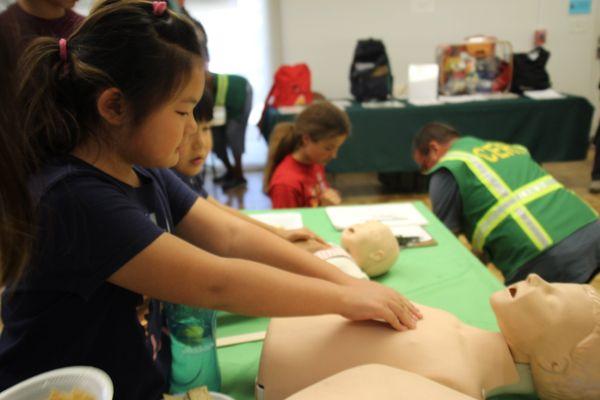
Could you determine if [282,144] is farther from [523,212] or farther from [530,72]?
[530,72]

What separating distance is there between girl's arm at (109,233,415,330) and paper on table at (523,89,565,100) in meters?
3.35

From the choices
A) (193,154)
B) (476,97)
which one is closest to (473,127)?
(476,97)

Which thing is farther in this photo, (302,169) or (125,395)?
(302,169)

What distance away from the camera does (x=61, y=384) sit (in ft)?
1.85

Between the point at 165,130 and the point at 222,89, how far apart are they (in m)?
3.20

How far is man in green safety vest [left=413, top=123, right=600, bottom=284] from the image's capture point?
1571 millimetres

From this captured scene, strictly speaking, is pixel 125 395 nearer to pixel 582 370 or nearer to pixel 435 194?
pixel 582 370

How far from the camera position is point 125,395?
2.48ft

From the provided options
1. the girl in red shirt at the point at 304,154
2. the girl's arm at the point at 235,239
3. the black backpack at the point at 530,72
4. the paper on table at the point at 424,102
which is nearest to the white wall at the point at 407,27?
the black backpack at the point at 530,72

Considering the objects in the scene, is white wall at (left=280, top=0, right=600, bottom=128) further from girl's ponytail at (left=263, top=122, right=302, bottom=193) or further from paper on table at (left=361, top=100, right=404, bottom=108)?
girl's ponytail at (left=263, top=122, right=302, bottom=193)

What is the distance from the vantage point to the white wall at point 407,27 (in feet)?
14.8

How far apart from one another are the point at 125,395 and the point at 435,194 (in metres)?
1.33

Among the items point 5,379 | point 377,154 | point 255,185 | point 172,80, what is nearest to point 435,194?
point 172,80

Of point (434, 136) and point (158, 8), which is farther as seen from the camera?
point (434, 136)
